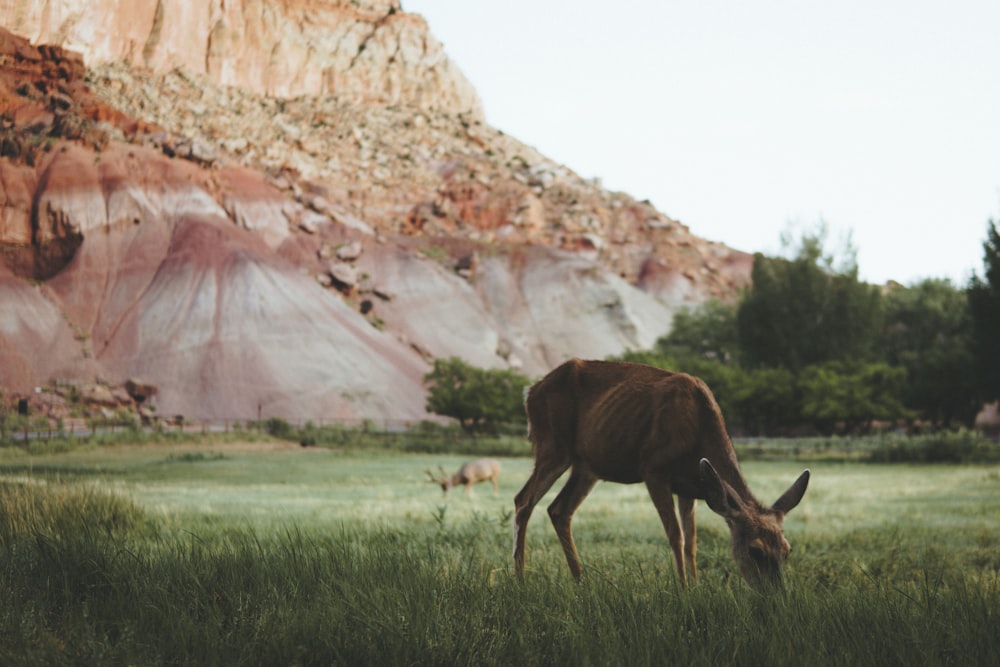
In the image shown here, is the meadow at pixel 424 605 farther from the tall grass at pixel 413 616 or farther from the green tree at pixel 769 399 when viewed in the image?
the green tree at pixel 769 399

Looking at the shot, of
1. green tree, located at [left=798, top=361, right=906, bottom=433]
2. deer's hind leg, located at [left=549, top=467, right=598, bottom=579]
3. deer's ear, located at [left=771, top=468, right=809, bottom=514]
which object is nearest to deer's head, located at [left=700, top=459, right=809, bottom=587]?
deer's ear, located at [left=771, top=468, right=809, bottom=514]

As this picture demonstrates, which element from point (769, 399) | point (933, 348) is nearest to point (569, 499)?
point (769, 399)

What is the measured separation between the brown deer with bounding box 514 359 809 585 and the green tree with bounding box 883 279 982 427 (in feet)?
182

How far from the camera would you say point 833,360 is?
2381 inches

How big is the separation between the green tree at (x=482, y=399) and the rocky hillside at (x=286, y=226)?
11.5 meters

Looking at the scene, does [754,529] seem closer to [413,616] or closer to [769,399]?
[413,616]

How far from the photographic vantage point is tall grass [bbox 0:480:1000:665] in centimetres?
398

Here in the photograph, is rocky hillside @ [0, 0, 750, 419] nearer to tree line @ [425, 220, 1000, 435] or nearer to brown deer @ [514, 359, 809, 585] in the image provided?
tree line @ [425, 220, 1000, 435]

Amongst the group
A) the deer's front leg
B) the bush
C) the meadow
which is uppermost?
the deer's front leg

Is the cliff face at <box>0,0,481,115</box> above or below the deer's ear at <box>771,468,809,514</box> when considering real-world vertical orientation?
above

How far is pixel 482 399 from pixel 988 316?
2854 cm

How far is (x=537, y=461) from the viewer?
6.89m

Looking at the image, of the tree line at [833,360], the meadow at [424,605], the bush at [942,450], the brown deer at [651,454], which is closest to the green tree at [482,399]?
the tree line at [833,360]

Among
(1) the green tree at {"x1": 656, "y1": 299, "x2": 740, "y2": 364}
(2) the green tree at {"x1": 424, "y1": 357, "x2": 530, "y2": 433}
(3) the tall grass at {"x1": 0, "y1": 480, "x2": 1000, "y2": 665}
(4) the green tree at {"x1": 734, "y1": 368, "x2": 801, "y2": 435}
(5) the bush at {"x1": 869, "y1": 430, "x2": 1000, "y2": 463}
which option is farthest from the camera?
(1) the green tree at {"x1": 656, "y1": 299, "x2": 740, "y2": 364}
